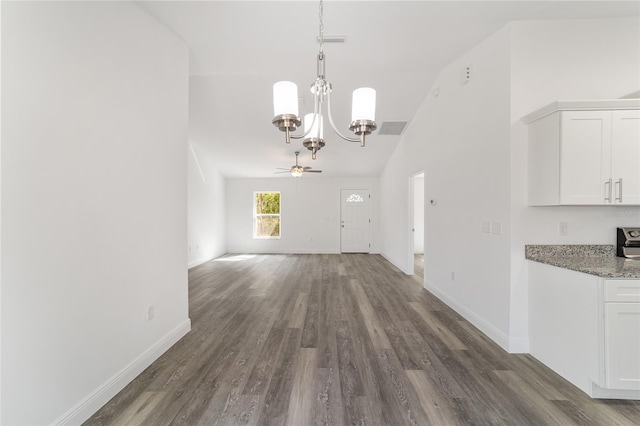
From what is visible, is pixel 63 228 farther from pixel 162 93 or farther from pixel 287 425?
pixel 287 425

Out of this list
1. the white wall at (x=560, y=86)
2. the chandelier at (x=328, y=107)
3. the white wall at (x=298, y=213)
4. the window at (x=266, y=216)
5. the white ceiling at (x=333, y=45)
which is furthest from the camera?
the window at (x=266, y=216)

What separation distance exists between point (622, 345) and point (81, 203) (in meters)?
3.60

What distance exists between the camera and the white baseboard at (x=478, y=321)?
2.31 metres

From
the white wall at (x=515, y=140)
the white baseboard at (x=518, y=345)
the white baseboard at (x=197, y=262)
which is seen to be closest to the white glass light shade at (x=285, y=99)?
the white wall at (x=515, y=140)

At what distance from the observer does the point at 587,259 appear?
210 centimetres

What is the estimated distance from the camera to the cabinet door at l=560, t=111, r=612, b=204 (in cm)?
198

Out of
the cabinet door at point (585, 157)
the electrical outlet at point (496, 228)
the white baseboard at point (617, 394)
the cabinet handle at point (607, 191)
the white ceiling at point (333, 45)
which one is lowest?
the white baseboard at point (617, 394)

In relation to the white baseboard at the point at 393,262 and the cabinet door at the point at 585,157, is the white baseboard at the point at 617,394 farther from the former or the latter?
the white baseboard at the point at 393,262

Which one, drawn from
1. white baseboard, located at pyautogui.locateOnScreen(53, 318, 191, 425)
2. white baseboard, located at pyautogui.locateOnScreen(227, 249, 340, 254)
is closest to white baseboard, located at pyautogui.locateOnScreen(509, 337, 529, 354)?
white baseboard, located at pyautogui.locateOnScreen(53, 318, 191, 425)

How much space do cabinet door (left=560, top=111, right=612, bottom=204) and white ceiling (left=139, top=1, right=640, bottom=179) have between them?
1.02m

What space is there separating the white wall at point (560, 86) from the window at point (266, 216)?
6.50 meters

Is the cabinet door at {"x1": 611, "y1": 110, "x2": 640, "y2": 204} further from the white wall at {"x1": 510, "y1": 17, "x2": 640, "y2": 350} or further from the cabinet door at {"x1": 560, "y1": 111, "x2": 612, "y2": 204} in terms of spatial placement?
the white wall at {"x1": 510, "y1": 17, "x2": 640, "y2": 350}

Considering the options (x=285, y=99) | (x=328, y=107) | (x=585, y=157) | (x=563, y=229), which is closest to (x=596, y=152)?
(x=585, y=157)

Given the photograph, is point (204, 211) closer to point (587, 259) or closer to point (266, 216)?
point (266, 216)
